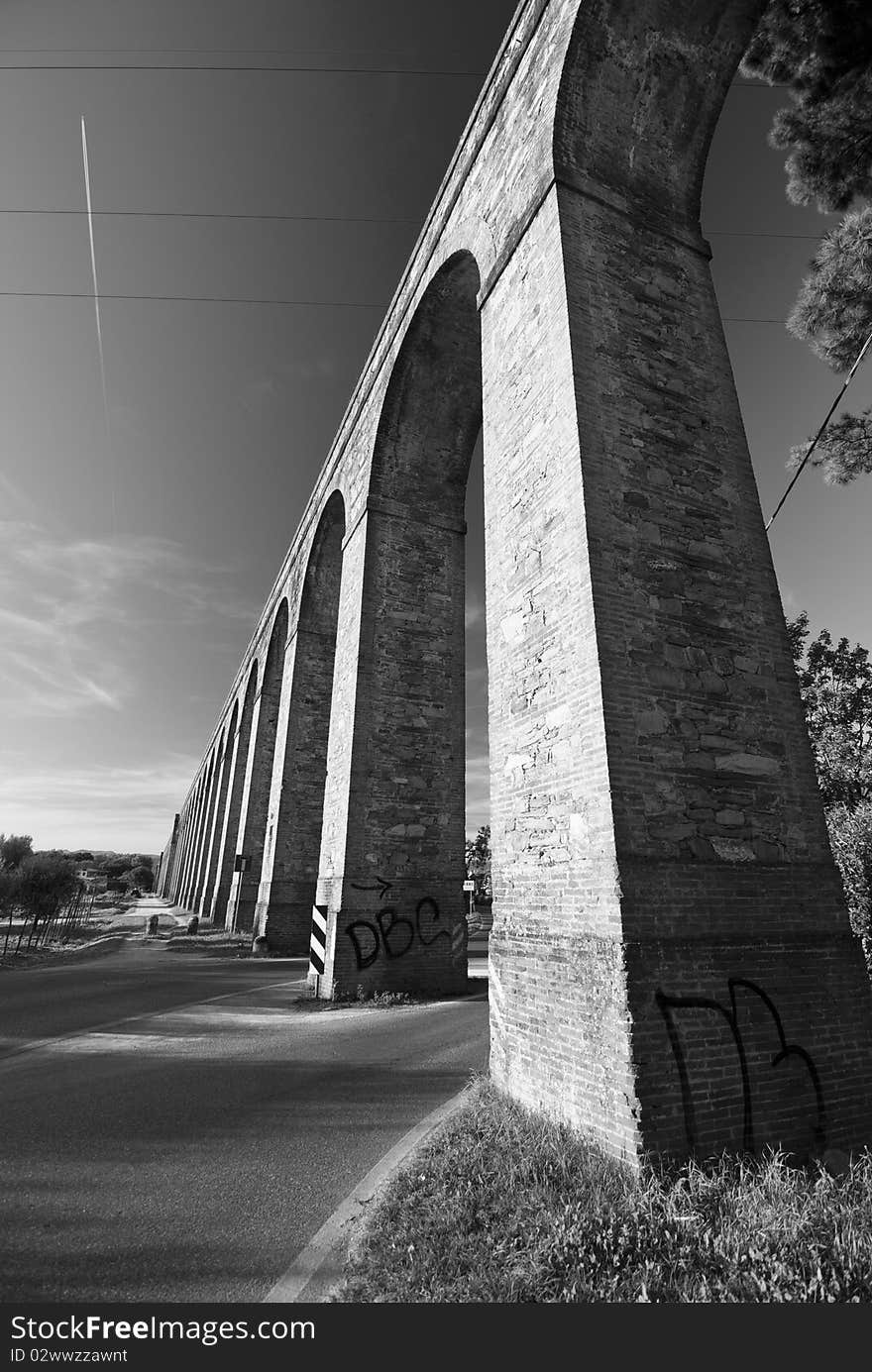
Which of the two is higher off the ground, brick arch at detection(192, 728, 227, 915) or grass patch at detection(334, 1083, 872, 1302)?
brick arch at detection(192, 728, 227, 915)

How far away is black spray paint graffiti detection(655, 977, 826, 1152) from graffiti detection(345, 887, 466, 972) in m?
6.24

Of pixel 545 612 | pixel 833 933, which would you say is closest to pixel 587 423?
pixel 545 612

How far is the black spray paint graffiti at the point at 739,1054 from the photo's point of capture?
3.80 m

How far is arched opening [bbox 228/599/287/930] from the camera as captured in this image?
19.7 meters

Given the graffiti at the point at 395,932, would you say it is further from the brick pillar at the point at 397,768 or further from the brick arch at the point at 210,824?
the brick arch at the point at 210,824

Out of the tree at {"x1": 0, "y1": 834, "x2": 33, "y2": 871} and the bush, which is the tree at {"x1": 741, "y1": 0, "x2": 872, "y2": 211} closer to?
the bush

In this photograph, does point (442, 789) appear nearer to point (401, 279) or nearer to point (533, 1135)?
point (533, 1135)

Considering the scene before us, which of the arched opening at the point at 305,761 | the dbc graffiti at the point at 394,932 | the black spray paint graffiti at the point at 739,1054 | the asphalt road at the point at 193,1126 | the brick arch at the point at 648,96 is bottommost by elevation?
the asphalt road at the point at 193,1126

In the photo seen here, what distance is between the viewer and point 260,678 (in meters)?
24.1

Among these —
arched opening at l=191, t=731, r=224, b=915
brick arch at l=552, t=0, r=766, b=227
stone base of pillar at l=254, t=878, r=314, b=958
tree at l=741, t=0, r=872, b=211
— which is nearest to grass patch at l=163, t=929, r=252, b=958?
stone base of pillar at l=254, t=878, r=314, b=958

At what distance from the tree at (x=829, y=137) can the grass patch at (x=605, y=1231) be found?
28.8 feet

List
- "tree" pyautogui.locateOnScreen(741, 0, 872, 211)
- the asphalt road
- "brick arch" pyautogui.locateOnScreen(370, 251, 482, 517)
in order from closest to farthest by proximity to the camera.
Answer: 1. the asphalt road
2. "tree" pyautogui.locateOnScreen(741, 0, 872, 211)
3. "brick arch" pyautogui.locateOnScreen(370, 251, 482, 517)

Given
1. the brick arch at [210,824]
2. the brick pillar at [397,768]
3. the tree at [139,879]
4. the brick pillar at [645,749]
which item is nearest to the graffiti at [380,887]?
the brick pillar at [397,768]

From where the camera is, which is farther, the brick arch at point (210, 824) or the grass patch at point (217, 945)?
the brick arch at point (210, 824)
